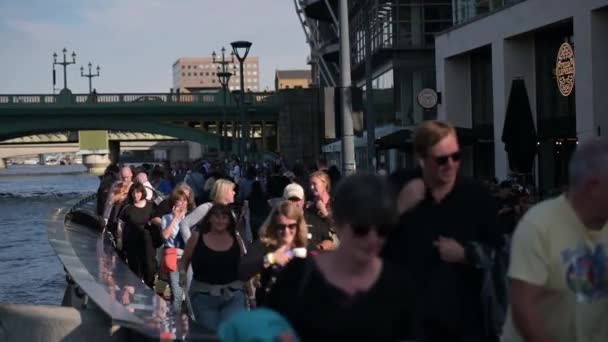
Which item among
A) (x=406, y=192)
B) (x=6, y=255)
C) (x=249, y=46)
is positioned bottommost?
(x=6, y=255)

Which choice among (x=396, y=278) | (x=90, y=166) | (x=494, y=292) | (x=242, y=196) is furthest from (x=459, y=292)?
(x=90, y=166)

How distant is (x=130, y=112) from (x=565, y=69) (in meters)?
50.2

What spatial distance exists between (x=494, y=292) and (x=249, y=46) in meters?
28.6

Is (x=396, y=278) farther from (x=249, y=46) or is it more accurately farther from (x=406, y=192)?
(x=249, y=46)

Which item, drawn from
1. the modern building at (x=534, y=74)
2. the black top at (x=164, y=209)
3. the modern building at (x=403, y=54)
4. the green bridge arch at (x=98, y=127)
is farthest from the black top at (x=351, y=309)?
the green bridge arch at (x=98, y=127)

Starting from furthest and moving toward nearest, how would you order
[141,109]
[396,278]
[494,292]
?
1. [141,109]
2. [494,292]
3. [396,278]

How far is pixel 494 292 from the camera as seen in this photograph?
445cm

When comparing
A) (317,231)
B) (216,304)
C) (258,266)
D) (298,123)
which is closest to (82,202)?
(216,304)

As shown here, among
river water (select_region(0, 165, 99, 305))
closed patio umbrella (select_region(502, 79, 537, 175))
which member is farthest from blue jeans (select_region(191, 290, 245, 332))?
closed patio umbrella (select_region(502, 79, 537, 175))

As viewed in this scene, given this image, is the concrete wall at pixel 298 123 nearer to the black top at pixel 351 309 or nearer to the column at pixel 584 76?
the column at pixel 584 76

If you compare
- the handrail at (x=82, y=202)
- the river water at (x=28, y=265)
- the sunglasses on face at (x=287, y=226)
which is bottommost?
the river water at (x=28, y=265)

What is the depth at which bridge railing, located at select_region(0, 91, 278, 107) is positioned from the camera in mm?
70125

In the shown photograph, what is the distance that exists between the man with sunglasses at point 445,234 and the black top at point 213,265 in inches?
136

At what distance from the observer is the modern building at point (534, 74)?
69.3 feet
